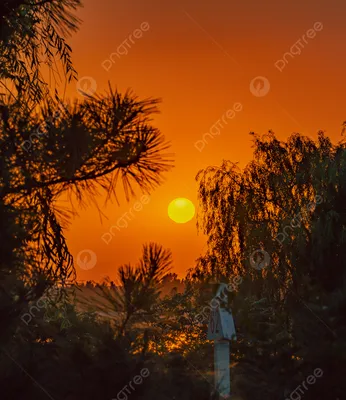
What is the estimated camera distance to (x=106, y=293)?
12.7 ft

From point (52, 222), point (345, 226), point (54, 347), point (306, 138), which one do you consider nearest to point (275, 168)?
point (306, 138)

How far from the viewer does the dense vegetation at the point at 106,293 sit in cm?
407

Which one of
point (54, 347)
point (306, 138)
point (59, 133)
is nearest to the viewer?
point (54, 347)

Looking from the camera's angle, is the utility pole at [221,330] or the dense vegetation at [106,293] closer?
the dense vegetation at [106,293]

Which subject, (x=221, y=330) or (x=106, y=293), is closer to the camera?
Result: (x=106, y=293)

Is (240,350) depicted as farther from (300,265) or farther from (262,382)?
(300,265)

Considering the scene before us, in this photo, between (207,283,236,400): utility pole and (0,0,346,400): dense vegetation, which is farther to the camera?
(207,283,236,400): utility pole

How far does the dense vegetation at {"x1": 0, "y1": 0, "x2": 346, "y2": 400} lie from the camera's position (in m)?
4.07

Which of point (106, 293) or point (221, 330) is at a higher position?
point (221, 330)

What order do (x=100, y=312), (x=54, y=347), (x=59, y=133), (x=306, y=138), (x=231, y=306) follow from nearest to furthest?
(x=100, y=312)
(x=54, y=347)
(x=59, y=133)
(x=231, y=306)
(x=306, y=138)

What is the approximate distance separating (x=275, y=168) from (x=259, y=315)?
14.8 m

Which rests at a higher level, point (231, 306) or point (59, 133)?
point (231, 306)

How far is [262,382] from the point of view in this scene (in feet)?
22.2

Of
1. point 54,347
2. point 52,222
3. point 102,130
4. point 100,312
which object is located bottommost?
point 54,347
